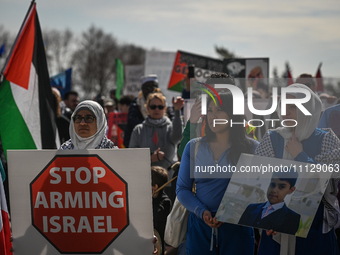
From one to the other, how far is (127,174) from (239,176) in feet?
2.22

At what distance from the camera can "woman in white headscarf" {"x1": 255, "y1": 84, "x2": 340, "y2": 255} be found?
2545 millimetres

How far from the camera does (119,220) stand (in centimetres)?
254

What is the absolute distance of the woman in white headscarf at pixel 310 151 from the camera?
254 cm

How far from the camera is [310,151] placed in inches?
100

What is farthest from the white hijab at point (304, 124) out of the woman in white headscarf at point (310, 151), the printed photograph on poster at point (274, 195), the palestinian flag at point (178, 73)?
the palestinian flag at point (178, 73)

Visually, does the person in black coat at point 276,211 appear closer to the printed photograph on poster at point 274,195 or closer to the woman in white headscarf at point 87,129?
the printed photograph on poster at point 274,195

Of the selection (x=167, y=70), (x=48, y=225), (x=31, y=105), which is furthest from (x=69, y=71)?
(x=48, y=225)

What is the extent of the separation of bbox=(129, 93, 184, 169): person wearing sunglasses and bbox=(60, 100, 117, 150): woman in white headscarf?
165 cm

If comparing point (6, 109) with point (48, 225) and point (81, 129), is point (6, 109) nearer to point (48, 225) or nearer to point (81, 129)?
point (81, 129)

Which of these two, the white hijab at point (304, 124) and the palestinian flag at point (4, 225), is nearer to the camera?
the white hijab at point (304, 124)

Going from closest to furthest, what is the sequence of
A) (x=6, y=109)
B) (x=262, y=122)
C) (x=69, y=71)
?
1. (x=262, y=122)
2. (x=6, y=109)
3. (x=69, y=71)

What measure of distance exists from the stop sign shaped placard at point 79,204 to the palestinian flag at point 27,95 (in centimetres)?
196

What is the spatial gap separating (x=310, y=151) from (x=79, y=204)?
4.76ft

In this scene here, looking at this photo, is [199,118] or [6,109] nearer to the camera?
[199,118]
